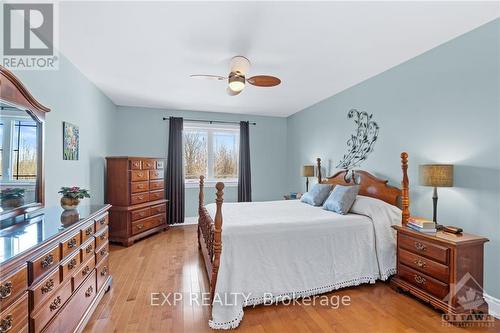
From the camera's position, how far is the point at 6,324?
41.7 inches

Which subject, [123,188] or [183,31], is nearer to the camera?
[183,31]

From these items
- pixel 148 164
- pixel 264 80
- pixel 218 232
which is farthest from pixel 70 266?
pixel 148 164

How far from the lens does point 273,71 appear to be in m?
3.12

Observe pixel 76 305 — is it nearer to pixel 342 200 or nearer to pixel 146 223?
pixel 146 223

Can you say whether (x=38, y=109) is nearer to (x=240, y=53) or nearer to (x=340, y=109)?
(x=240, y=53)

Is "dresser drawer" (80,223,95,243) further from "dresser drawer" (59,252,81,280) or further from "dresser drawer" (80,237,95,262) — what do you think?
"dresser drawer" (59,252,81,280)

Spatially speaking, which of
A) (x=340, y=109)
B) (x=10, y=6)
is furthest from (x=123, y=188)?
(x=340, y=109)

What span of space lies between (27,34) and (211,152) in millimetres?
3736

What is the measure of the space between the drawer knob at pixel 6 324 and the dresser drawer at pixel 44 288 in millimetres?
164

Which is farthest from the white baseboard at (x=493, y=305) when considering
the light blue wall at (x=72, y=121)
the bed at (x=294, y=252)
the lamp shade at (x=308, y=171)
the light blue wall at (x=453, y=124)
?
the light blue wall at (x=72, y=121)

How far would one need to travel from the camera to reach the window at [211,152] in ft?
17.9

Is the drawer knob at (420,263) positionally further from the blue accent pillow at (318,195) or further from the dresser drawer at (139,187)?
the dresser drawer at (139,187)

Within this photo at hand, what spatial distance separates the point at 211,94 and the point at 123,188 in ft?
7.16

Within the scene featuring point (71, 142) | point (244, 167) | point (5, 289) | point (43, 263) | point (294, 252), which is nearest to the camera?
point (5, 289)
